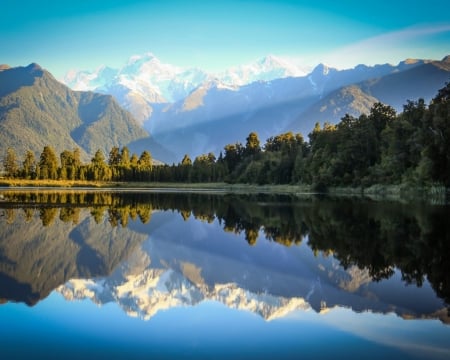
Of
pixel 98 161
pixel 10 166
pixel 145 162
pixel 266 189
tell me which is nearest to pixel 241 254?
pixel 266 189

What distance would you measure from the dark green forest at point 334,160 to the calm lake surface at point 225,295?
50.5 metres

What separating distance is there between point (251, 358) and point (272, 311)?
11.3 feet

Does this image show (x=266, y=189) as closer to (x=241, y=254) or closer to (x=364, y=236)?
(x=364, y=236)

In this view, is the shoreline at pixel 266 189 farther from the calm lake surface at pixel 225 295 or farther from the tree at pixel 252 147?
the calm lake surface at pixel 225 295

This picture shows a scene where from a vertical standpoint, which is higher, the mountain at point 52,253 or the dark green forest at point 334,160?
the dark green forest at point 334,160

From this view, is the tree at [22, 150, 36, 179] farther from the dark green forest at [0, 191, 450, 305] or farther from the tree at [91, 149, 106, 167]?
the dark green forest at [0, 191, 450, 305]

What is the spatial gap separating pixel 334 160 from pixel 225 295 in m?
87.5

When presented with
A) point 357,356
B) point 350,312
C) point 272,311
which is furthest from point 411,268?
point 357,356

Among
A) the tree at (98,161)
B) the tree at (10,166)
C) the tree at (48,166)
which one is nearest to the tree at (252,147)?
the tree at (98,161)

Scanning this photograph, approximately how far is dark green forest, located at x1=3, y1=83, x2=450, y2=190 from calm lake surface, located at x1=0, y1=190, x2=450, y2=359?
50.5 metres

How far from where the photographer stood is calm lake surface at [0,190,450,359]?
10.0 meters

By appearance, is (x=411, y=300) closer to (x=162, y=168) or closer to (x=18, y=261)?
(x=18, y=261)

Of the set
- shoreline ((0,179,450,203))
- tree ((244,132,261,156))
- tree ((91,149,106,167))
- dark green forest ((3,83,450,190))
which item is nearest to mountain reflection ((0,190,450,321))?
shoreline ((0,179,450,203))

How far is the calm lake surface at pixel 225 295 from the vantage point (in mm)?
10047
